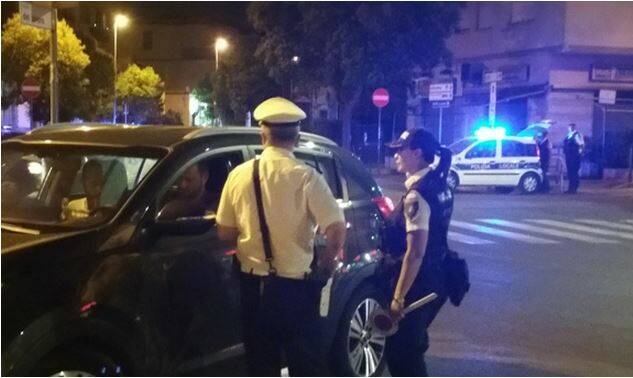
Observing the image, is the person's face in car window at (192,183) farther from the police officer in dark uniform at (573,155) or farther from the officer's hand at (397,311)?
the police officer in dark uniform at (573,155)

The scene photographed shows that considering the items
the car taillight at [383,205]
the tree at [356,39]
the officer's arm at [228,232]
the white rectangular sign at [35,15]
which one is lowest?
the car taillight at [383,205]

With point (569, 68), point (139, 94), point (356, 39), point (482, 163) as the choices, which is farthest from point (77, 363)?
point (139, 94)

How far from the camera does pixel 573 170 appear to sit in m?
24.1

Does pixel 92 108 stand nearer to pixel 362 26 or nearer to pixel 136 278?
pixel 362 26

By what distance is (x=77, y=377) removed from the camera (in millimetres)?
4113

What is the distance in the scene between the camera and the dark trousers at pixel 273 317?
13.6 feet

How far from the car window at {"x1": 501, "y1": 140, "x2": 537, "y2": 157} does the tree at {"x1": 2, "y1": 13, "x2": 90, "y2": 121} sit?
15.7 metres

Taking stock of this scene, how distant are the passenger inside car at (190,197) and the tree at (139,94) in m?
48.0

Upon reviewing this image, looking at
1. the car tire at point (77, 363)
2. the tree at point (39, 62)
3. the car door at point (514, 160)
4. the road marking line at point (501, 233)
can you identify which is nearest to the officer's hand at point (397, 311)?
the car tire at point (77, 363)

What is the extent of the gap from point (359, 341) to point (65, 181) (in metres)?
2.16

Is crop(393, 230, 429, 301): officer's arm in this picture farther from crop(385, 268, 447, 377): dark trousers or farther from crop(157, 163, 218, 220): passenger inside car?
crop(157, 163, 218, 220): passenger inside car

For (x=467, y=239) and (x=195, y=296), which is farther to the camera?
(x=467, y=239)

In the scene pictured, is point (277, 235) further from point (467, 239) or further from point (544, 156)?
point (544, 156)

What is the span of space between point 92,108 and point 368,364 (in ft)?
106
